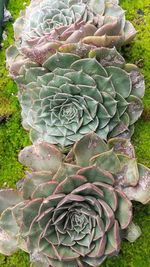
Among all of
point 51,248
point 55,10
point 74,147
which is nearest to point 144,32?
point 55,10

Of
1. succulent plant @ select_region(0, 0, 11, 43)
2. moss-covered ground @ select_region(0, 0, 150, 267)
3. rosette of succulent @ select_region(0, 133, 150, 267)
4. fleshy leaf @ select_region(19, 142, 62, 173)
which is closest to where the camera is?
rosette of succulent @ select_region(0, 133, 150, 267)

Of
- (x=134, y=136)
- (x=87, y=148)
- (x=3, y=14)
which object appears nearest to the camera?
(x=87, y=148)

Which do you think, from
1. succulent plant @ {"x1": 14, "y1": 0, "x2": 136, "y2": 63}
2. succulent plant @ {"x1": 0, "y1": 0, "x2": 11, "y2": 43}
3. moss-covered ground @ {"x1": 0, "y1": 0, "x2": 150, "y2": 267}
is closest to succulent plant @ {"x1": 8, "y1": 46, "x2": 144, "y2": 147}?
succulent plant @ {"x1": 14, "y1": 0, "x2": 136, "y2": 63}

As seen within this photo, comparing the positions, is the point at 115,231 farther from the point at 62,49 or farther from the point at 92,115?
the point at 62,49

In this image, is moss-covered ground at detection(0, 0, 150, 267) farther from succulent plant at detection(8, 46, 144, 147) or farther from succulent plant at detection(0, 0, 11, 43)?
succulent plant at detection(8, 46, 144, 147)

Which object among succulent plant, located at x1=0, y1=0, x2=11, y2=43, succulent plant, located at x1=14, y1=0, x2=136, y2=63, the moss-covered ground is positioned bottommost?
the moss-covered ground

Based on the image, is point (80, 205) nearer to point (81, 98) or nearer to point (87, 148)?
point (87, 148)

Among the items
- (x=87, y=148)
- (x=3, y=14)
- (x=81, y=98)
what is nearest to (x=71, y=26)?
(x=81, y=98)
